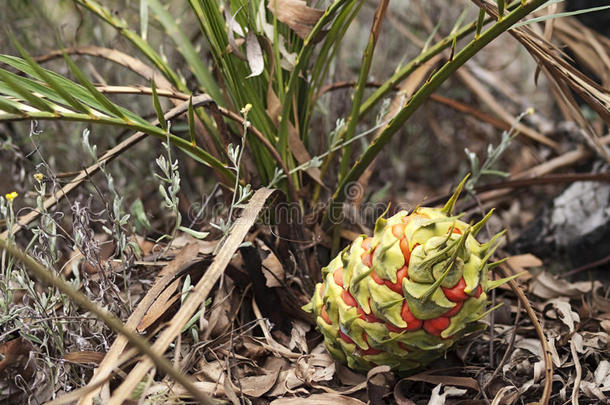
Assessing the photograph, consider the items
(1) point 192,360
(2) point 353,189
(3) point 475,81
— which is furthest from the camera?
(3) point 475,81

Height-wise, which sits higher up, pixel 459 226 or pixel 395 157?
pixel 459 226

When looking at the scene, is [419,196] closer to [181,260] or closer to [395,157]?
[395,157]

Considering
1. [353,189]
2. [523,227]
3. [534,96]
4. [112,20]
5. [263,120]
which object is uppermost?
[112,20]

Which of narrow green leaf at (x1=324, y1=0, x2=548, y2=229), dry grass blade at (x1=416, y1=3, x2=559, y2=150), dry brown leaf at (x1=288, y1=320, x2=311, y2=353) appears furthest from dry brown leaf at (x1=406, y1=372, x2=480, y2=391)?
dry grass blade at (x1=416, y1=3, x2=559, y2=150)

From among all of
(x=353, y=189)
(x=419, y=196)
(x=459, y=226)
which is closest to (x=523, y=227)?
(x=419, y=196)

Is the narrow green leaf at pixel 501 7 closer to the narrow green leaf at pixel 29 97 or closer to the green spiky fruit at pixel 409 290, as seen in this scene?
the green spiky fruit at pixel 409 290

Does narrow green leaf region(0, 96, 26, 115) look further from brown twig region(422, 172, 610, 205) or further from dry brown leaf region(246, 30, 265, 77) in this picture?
brown twig region(422, 172, 610, 205)

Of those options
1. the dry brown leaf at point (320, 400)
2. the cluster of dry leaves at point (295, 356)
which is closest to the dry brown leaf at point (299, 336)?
the cluster of dry leaves at point (295, 356)
